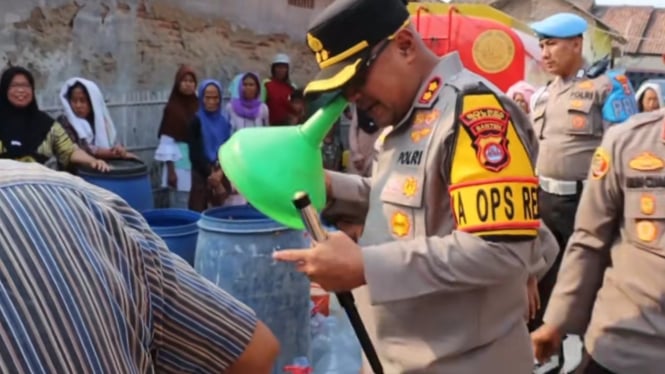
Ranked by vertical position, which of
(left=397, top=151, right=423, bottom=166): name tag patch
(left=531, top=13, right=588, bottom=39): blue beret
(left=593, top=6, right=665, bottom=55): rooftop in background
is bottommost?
(left=397, top=151, right=423, bottom=166): name tag patch

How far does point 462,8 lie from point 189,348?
30.8 ft

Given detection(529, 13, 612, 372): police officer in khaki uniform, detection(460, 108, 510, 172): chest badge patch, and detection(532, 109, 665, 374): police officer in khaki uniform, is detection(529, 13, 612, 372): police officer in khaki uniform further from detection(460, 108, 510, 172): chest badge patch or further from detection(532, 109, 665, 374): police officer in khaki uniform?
detection(460, 108, 510, 172): chest badge patch

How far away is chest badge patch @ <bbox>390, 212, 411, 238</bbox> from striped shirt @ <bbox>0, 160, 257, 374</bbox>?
0.82 m

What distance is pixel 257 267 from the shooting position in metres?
3.41

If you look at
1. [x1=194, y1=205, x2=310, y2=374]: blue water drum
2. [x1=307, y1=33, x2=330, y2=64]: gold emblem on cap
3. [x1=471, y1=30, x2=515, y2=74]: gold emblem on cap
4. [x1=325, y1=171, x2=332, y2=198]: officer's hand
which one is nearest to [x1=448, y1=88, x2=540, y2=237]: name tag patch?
[x1=307, y1=33, x2=330, y2=64]: gold emblem on cap

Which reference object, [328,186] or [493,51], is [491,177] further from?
[493,51]

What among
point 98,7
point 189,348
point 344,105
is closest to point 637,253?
point 344,105

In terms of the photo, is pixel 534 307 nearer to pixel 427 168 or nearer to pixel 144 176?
pixel 427 168

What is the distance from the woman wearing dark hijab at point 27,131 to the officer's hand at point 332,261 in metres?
3.48

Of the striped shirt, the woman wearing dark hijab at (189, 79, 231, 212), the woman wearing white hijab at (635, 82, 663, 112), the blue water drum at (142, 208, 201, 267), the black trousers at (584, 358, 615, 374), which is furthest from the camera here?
the woman wearing white hijab at (635, 82, 663, 112)

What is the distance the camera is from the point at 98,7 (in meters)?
6.86

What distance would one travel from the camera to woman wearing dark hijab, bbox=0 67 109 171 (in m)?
4.95

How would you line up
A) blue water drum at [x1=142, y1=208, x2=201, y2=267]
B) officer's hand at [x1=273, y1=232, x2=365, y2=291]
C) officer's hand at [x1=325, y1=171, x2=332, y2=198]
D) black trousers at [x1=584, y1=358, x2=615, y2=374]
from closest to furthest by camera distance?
officer's hand at [x1=273, y1=232, x2=365, y2=291], officer's hand at [x1=325, y1=171, x2=332, y2=198], black trousers at [x1=584, y1=358, x2=615, y2=374], blue water drum at [x1=142, y1=208, x2=201, y2=267]

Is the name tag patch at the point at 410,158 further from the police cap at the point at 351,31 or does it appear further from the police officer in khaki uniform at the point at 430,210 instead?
the police cap at the point at 351,31
